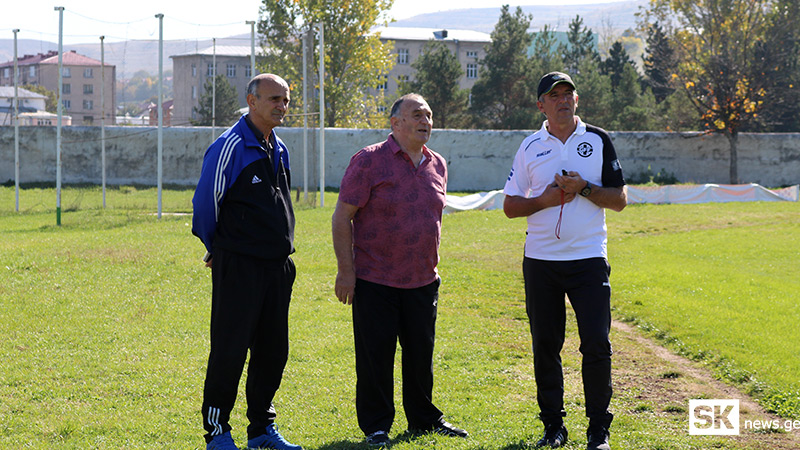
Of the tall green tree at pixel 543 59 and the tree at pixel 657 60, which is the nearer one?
the tall green tree at pixel 543 59

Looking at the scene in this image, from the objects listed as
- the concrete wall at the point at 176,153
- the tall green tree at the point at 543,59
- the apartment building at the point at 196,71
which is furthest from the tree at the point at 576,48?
the apartment building at the point at 196,71

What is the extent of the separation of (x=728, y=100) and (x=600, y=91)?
7735mm

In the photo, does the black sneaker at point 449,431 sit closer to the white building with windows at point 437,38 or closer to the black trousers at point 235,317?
the black trousers at point 235,317

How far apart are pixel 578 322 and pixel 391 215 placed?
127cm

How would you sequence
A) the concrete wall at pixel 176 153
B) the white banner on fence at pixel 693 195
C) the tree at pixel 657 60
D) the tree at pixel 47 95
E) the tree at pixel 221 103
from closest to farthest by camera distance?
the white banner on fence at pixel 693 195, the concrete wall at pixel 176 153, the tree at pixel 657 60, the tree at pixel 221 103, the tree at pixel 47 95

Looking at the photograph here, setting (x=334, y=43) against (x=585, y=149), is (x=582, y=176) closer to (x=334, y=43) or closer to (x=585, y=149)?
(x=585, y=149)

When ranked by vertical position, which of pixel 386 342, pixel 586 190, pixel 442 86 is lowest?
pixel 386 342

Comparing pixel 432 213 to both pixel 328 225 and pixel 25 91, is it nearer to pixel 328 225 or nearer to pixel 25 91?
pixel 328 225

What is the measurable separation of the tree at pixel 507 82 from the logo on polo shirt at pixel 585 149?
117ft

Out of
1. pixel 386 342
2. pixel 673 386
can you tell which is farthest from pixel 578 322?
pixel 673 386

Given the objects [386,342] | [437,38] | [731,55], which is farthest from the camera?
[437,38]

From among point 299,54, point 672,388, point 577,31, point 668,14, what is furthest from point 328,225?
point 577,31

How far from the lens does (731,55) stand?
123ft

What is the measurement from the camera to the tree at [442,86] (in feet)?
129
